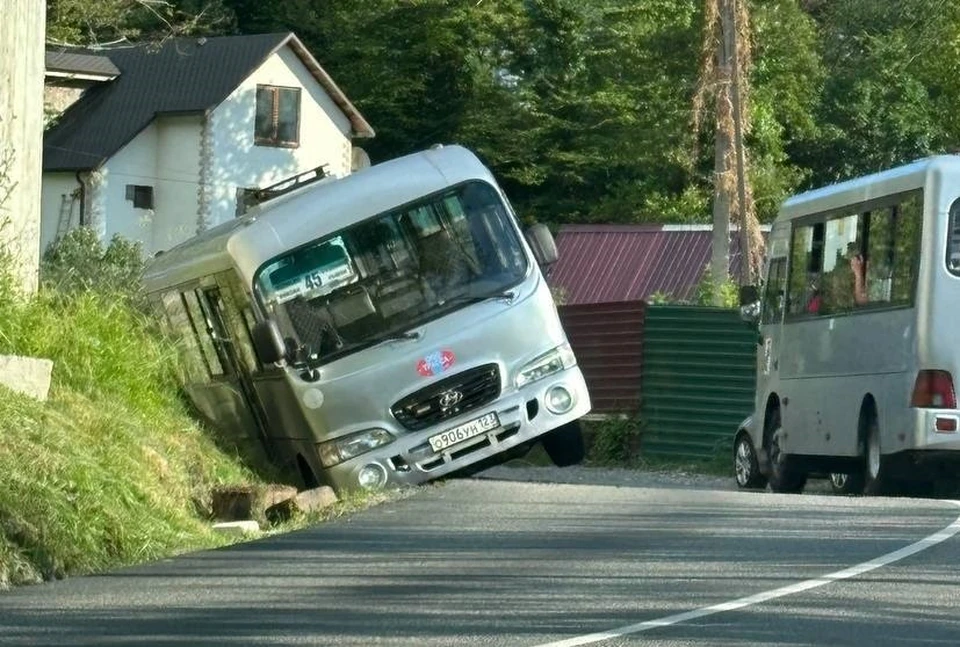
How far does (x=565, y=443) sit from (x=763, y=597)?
9.52m

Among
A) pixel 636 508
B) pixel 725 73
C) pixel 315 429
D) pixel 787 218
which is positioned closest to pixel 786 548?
pixel 636 508

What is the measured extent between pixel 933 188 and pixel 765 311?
538cm

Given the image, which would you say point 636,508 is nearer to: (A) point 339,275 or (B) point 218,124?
(A) point 339,275

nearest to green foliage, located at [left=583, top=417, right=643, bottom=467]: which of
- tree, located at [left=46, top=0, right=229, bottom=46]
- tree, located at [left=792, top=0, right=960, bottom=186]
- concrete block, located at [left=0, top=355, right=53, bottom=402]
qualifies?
tree, located at [left=46, top=0, right=229, bottom=46]

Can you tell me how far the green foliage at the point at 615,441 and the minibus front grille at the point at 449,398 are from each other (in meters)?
13.1

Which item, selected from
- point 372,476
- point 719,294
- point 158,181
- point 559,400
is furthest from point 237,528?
point 158,181

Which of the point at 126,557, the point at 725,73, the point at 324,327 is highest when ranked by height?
the point at 725,73

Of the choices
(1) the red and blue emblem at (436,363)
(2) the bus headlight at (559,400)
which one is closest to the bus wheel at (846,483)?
(2) the bus headlight at (559,400)

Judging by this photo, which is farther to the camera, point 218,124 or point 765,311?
point 218,124

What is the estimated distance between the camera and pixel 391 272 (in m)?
19.0

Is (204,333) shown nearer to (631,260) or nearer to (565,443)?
(565,443)

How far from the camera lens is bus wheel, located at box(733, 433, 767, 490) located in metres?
24.1

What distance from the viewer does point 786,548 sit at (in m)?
12.5

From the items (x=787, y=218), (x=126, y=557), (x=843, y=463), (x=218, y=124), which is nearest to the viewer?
(x=126, y=557)
